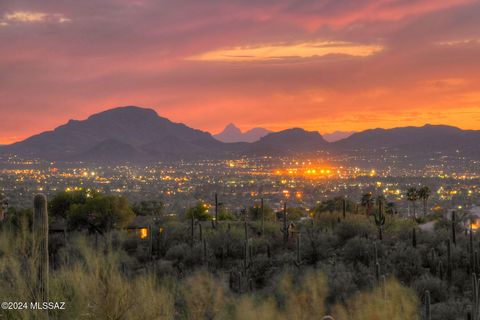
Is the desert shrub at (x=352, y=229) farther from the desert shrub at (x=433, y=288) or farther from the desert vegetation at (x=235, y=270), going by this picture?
the desert shrub at (x=433, y=288)

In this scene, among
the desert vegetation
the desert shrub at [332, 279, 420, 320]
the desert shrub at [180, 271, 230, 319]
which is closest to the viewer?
the desert vegetation

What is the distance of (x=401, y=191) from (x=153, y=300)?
129994 mm

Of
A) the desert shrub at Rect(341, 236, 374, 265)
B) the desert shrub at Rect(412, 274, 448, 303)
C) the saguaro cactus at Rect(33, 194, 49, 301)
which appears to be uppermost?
the saguaro cactus at Rect(33, 194, 49, 301)

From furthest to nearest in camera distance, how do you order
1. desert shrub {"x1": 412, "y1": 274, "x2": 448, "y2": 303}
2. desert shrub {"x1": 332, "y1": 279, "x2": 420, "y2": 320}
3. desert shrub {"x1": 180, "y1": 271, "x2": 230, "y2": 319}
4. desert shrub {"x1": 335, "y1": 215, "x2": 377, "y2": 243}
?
desert shrub {"x1": 335, "y1": 215, "x2": 377, "y2": 243}
desert shrub {"x1": 412, "y1": 274, "x2": 448, "y2": 303}
desert shrub {"x1": 180, "y1": 271, "x2": 230, "y2": 319}
desert shrub {"x1": 332, "y1": 279, "x2": 420, "y2": 320}

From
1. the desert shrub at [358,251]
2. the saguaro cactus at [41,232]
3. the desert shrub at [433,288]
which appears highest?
the saguaro cactus at [41,232]

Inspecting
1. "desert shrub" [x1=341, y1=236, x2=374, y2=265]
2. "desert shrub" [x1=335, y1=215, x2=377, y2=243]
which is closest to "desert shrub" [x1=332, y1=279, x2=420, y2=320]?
"desert shrub" [x1=341, y1=236, x2=374, y2=265]

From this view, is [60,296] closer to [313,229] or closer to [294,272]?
[294,272]

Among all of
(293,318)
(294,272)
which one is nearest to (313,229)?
(294,272)

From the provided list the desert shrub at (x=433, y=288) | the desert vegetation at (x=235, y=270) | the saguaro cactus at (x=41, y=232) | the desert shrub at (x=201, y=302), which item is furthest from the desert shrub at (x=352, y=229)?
the saguaro cactus at (x=41, y=232)

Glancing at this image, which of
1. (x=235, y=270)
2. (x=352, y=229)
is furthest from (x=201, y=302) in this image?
(x=352, y=229)

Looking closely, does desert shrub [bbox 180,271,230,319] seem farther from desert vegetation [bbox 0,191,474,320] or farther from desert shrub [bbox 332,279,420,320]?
desert shrub [bbox 332,279,420,320]

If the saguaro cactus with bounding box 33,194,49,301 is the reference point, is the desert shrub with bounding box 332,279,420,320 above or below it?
below

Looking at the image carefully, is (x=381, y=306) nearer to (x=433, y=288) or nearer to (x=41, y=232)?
(x=433, y=288)

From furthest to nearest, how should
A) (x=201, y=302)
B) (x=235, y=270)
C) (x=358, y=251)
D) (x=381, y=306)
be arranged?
1. (x=358, y=251)
2. (x=235, y=270)
3. (x=201, y=302)
4. (x=381, y=306)
